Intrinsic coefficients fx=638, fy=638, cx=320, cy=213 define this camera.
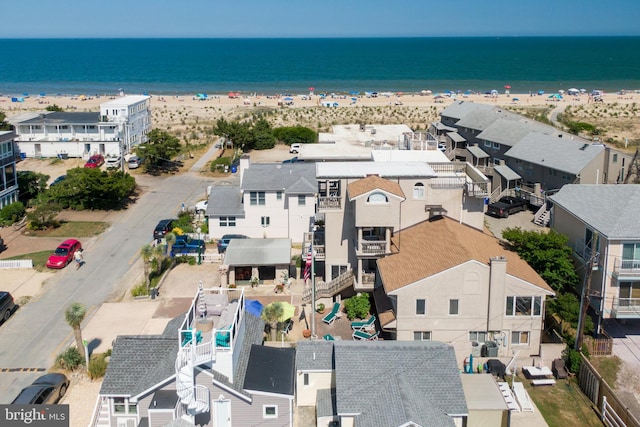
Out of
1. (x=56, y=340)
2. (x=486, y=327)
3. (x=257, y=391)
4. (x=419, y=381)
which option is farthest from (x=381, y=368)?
(x=56, y=340)

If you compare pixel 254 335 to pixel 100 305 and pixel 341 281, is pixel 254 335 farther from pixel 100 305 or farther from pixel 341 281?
pixel 100 305

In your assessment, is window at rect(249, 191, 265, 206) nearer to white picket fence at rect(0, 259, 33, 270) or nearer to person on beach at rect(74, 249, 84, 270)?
person on beach at rect(74, 249, 84, 270)

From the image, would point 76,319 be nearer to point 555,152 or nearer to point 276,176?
point 276,176

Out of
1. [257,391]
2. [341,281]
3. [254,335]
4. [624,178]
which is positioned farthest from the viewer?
[624,178]

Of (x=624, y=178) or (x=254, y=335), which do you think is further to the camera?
(x=624, y=178)

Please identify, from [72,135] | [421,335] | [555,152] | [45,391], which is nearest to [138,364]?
[45,391]

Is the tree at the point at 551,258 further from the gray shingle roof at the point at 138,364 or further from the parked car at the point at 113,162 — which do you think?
the parked car at the point at 113,162
